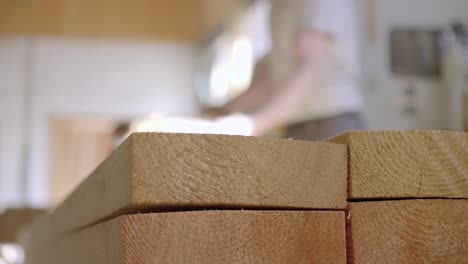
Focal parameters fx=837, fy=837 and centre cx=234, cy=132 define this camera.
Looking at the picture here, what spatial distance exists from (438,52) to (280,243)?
242 centimetres

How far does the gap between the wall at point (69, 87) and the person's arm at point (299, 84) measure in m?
4.74

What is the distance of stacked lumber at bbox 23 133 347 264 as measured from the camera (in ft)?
1.99

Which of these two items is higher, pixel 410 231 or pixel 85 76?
pixel 85 76

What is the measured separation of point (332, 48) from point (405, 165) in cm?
142

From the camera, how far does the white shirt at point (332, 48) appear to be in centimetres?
204

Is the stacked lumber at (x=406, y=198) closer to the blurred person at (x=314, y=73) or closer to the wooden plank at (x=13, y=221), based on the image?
the blurred person at (x=314, y=73)

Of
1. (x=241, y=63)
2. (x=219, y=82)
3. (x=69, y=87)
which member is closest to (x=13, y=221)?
(x=241, y=63)

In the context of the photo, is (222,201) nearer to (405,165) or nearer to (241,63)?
(405,165)

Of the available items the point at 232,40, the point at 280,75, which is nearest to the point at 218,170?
the point at 280,75

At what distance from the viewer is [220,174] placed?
0.63 m

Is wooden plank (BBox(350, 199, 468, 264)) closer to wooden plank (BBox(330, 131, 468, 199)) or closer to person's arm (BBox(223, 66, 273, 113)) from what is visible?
wooden plank (BBox(330, 131, 468, 199))

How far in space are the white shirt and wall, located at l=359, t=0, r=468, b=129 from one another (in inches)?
31.4

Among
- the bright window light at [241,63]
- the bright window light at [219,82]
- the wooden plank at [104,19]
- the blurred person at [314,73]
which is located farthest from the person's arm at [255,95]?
the wooden plank at [104,19]

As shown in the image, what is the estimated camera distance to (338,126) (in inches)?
82.4
